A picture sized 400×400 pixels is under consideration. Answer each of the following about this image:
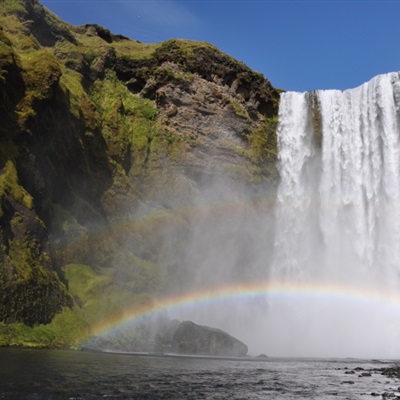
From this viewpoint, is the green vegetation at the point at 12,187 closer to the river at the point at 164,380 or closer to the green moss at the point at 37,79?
the green moss at the point at 37,79

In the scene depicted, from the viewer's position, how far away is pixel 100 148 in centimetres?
4484

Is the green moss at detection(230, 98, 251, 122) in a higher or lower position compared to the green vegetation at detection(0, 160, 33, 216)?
higher

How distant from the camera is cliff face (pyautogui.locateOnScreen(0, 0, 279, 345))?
32.3m

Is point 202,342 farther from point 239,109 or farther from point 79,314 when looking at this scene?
point 239,109

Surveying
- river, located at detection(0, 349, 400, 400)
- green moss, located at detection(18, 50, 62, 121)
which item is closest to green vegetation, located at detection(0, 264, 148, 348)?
river, located at detection(0, 349, 400, 400)

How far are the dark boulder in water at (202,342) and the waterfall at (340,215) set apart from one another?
11.0 meters

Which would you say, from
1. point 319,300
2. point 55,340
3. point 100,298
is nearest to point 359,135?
point 319,300

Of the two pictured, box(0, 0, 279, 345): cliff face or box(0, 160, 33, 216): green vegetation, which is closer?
box(0, 160, 33, 216): green vegetation

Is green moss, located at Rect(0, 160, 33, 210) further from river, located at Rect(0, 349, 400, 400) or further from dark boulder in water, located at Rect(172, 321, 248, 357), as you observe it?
dark boulder in water, located at Rect(172, 321, 248, 357)

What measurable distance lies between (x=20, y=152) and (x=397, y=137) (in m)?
39.4

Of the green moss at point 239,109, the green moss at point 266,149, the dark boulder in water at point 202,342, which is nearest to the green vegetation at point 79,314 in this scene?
the dark boulder in water at point 202,342

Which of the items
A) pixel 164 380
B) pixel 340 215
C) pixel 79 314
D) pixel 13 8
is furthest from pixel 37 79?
pixel 340 215

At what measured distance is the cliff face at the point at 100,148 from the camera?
106 feet

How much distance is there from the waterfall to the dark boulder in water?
36.1 ft
